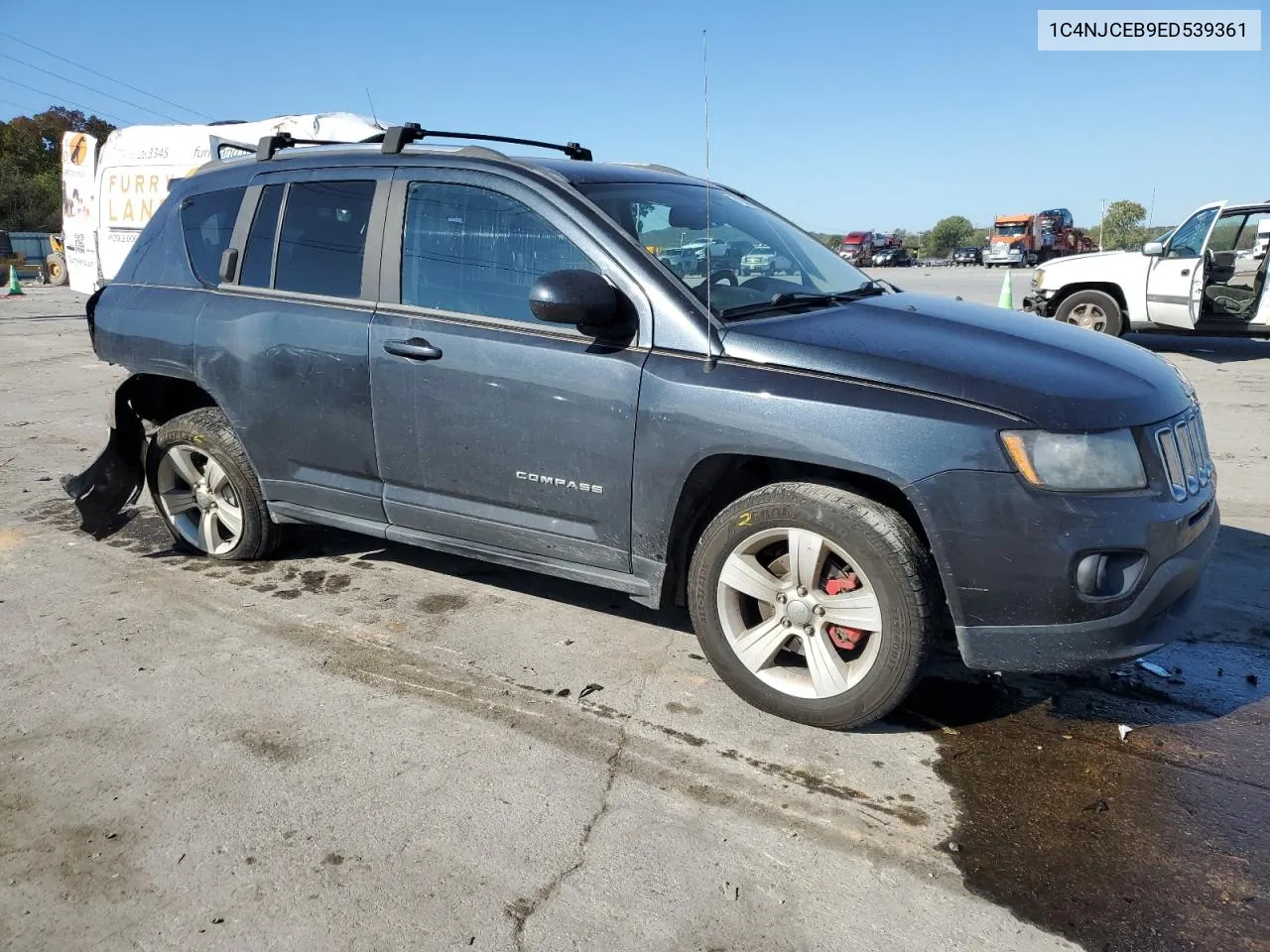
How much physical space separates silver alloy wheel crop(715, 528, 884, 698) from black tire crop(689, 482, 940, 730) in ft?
0.09

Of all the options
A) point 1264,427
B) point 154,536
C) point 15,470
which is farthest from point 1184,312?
point 15,470

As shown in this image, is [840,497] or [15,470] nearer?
[840,497]

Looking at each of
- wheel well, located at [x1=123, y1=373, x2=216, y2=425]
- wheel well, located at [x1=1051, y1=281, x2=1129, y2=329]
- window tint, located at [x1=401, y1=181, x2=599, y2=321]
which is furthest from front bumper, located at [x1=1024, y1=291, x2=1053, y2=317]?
wheel well, located at [x1=123, y1=373, x2=216, y2=425]

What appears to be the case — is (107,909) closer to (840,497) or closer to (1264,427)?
(840,497)

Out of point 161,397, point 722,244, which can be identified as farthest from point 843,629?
point 161,397

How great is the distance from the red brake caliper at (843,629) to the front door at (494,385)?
0.74m

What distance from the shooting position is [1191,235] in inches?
440

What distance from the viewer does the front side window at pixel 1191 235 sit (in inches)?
436

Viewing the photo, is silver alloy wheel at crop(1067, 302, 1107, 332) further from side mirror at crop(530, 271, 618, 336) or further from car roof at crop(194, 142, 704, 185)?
side mirror at crop(530, 271, 618, 336)

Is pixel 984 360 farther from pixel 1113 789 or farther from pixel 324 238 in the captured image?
pixel 324 238

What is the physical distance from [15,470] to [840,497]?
6.13m

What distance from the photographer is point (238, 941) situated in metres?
2.24

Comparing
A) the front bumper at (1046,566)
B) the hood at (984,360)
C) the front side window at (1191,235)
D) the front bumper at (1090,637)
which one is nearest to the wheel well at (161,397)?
the hood at (984,360)

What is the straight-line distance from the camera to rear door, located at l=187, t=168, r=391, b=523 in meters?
3.92
